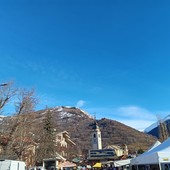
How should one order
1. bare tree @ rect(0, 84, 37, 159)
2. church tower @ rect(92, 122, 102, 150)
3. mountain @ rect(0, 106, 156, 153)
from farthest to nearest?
mountain @ rect(0, 106, 156, 153), church tower @ rect(92, 122, 102, 150), bare tree @ rect(0, 84, 37, 159)

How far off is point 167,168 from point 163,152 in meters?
0.96

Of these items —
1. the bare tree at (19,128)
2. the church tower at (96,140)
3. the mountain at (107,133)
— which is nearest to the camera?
the bare tree at (19,128)

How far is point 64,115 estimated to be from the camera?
196 meters

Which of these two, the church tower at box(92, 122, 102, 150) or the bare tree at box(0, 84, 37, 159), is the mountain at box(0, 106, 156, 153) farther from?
the bare tree at box(0, 84, 37, 159)

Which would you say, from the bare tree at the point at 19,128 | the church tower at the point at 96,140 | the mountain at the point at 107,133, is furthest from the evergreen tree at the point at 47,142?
the mountain at the point at 107,133

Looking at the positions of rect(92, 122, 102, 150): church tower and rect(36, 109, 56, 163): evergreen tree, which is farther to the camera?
rect(92, 122, 102, 150): church tower

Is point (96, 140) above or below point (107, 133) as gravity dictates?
below

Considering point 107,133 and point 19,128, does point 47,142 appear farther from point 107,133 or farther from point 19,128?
point 107,133

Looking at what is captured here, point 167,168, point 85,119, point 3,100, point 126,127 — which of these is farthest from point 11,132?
point 85,119

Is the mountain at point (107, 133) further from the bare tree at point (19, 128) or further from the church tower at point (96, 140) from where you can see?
the bare tree at point (19, 128)

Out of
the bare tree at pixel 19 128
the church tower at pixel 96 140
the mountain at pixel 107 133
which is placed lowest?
the bare tree at pixel 19 128

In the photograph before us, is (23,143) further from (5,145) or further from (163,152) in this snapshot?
(163,152)

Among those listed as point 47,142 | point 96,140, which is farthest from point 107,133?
point 47,142

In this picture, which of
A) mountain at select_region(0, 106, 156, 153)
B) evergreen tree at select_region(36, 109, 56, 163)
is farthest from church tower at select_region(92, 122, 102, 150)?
evergreen tree at select_region(36, 109, 56, 163)
